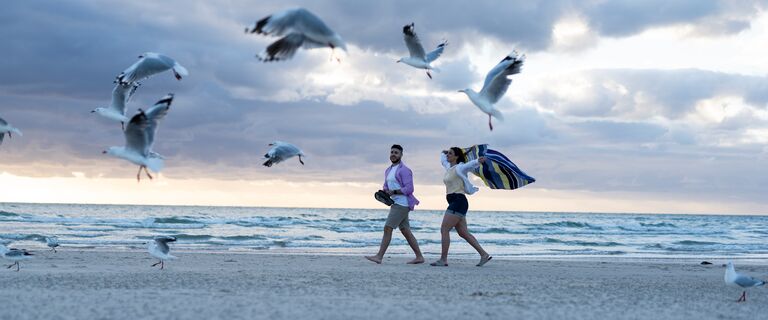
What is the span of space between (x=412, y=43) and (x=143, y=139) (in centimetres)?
324

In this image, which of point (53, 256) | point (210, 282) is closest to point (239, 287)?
point (210, 282)

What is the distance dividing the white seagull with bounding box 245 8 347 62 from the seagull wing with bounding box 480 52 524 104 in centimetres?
275

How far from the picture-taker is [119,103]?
960 cm

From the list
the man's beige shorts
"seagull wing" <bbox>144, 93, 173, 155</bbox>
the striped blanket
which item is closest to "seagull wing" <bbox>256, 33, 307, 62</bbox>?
"seagull wing" <bbox>144, 93, 173, 155</bbox>

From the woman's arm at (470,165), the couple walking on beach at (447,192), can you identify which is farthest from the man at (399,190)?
the woman's arm at (470,165)

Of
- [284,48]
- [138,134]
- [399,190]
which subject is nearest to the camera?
[284,48]

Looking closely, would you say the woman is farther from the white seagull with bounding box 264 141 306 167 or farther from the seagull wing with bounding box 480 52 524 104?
the white seagull with bounding box 264 141 306 167

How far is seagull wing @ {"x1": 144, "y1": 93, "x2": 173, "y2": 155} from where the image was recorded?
788cm

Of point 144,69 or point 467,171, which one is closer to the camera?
point 144,69

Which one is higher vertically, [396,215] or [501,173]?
[501,173]

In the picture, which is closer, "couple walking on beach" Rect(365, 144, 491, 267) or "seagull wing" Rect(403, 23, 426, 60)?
"seagull wing" Rect(403, 23, 426, 60)

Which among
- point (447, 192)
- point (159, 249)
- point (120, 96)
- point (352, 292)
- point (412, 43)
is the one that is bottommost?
point (352, 292)

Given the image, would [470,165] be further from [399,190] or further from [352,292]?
[352,292]

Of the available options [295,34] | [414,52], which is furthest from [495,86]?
[295,34]
